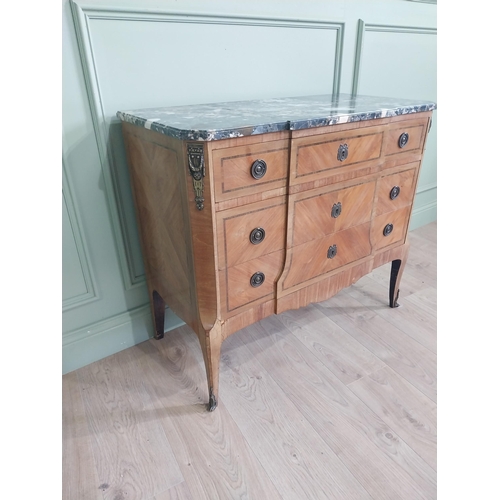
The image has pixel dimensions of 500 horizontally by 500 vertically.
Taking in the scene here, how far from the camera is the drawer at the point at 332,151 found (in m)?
1.15

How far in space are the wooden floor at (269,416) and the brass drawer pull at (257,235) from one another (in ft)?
2.01

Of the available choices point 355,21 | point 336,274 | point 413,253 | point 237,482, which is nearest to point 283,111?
point 336,274

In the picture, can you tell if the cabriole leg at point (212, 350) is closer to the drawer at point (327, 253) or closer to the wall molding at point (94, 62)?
the drawer at point (327, 253)

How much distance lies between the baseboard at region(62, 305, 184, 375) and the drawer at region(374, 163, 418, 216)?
1040 mm

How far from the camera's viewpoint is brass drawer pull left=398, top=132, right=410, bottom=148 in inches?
55.6

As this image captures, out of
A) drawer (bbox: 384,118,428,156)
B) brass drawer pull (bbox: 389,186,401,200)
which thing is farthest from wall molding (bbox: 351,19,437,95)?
brass drawer pull (bbox: 389,186,401,200)

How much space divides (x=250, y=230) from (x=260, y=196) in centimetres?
11

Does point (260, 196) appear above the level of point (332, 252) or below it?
above

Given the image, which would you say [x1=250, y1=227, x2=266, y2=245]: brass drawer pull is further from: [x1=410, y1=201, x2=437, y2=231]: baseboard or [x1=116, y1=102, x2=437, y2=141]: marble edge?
[x1=410, y1=201, x2=437, y2=231]: baseboard

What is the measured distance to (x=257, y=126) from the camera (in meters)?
1.01

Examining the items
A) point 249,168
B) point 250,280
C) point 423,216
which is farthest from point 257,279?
point 423,216

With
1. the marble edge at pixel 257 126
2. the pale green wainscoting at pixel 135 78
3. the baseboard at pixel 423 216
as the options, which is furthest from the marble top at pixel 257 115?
the baseboard at pixel 423 216

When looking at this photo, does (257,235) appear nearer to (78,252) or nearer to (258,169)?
(258,169)
